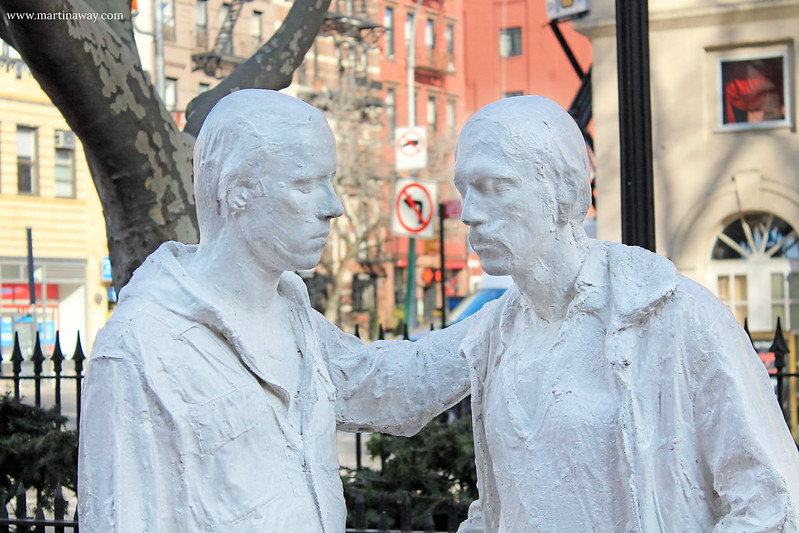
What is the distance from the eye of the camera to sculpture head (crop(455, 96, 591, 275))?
2.19 metres

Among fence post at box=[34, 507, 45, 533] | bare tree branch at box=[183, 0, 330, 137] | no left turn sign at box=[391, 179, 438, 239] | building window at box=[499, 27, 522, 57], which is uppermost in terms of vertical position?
building window at box=[499, 27, 522, 57]

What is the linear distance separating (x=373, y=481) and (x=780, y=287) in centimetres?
818

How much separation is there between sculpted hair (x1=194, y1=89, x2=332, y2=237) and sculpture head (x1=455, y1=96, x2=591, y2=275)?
1.29ft

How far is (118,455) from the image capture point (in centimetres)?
214

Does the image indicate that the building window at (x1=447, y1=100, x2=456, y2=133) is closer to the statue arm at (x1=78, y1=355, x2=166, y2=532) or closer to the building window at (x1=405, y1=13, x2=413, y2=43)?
the building window at (x1=405, y1=13, x2=413, y2=43)

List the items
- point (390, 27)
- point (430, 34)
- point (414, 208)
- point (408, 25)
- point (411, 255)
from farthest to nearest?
point (430, 34) → point (408, 25) → point (390, 27) → point (411, 255) → point (414, 208)

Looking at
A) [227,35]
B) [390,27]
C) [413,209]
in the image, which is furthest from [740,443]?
[390,27]

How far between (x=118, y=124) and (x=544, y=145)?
9.72ft

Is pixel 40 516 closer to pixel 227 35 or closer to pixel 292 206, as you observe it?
pixel 292 206

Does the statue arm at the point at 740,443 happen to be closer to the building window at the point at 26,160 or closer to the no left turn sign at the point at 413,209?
the no left turn sign at the point at 413,209

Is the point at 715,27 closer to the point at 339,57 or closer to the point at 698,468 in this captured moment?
the point at 698,468

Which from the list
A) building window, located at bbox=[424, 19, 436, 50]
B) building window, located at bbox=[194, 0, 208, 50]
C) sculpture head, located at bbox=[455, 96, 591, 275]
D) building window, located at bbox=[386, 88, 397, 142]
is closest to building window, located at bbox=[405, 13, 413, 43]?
building window, located at bbox=[424, 19, 436, 50]

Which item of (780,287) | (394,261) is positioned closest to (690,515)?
(780,287)

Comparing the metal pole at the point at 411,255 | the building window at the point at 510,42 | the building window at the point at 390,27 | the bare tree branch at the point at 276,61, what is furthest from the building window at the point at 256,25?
the bare tree branch at the point at 276,61
